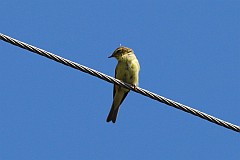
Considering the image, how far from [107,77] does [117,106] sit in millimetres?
3998

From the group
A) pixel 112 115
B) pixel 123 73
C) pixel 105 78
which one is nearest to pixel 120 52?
pixel 123 73

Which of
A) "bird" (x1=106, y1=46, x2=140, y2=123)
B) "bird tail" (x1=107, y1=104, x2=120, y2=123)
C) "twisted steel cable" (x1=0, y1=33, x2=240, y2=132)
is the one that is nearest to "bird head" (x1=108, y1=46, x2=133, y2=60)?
"bird" (x1=106, y1=46, x2=140, y2=123)

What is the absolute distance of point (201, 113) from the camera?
7137 mm

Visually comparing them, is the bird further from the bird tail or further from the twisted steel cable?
the twisted steel cable

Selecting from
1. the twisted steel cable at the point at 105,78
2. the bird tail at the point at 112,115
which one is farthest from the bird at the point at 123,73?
the twisted steel cable at the point at 105,78

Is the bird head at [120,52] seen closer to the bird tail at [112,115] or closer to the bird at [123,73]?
the bird at [123,73]

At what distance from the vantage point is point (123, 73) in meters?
10.5

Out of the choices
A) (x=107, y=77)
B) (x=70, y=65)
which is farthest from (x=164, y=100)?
(x=70, y=65)

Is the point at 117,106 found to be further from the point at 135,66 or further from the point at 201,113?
the point at 201,113

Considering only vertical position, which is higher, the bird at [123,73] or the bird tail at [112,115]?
the bird at [123,73]

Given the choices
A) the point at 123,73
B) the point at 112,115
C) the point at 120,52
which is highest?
the point at 120,52

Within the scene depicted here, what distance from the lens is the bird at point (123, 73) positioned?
1046 centimetres

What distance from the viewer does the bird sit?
34.3 feet

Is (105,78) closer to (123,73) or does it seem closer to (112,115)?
(123,73)
